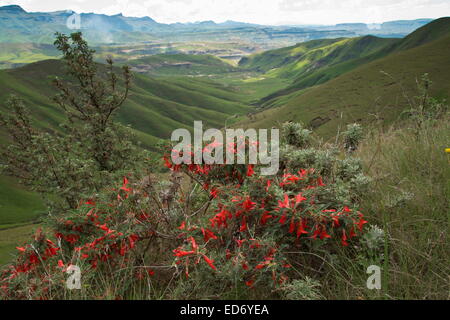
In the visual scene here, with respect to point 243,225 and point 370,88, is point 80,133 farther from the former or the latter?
point 370,88

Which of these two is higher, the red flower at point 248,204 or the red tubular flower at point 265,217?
the red flower at point 248,204

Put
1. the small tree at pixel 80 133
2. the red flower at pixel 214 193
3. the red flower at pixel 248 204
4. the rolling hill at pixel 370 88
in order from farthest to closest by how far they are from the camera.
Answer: the rolling hill at pixel 370 88
the small tree at pixel 80 133
the red flower at pixel 214 193
the red flower at pixel 248 204

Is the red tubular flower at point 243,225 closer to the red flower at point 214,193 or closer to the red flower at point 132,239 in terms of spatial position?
the red flower at point 214,193

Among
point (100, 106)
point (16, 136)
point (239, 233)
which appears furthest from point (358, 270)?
point (16, 136)

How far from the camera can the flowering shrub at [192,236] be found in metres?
2.71

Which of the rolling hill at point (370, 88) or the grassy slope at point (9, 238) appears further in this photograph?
the rolling hill at point (370, 88)

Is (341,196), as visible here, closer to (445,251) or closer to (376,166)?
(445,251)

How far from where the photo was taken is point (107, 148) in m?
14.2

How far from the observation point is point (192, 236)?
3061 mm

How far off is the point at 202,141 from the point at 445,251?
271cm

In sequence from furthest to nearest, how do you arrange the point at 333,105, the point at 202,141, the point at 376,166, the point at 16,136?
the point at 333,105
the point at 16,136
the point at 376,166
the point at 202,141

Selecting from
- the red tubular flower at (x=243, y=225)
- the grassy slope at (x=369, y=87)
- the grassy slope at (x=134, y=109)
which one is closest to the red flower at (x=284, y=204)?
the red tubular flower at (x=243, y=225)

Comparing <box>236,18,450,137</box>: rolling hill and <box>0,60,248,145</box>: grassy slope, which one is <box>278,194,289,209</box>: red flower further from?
<box>0,60,248,145</box>: grassy slope

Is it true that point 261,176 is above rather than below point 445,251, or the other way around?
above
